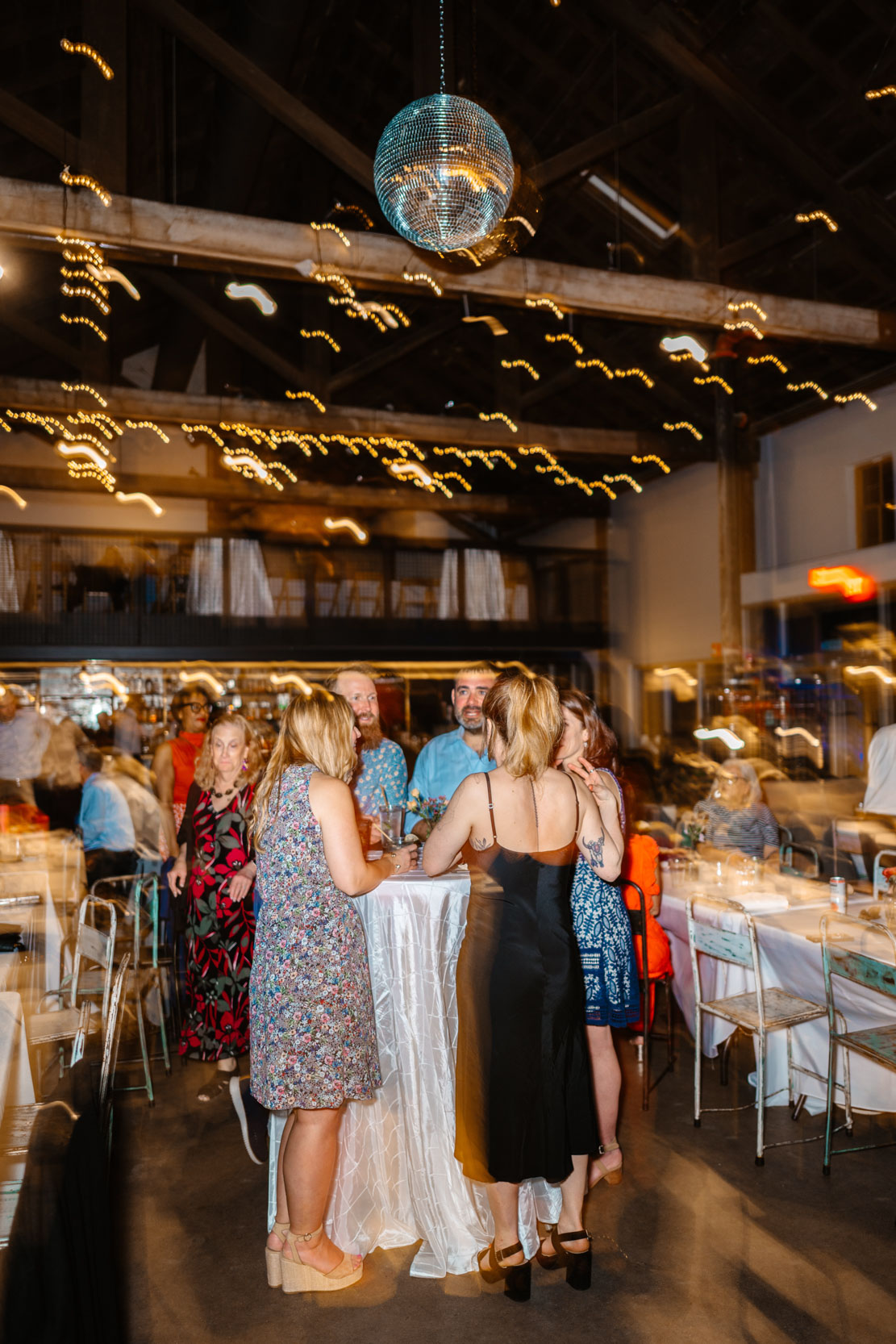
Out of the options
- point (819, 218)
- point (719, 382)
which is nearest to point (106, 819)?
point (819, 218)

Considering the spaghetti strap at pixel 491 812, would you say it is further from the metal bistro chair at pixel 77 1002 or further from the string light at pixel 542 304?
the string light at pixel 542 304

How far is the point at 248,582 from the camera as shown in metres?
12.0

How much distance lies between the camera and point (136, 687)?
1219 cm

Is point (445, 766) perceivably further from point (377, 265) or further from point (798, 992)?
point (377, 265)

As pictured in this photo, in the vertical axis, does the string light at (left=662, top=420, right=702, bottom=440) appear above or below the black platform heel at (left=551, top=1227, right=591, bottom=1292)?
above

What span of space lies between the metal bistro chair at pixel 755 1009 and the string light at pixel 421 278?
13.7 ft

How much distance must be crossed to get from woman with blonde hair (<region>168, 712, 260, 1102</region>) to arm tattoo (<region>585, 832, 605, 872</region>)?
1.57 m

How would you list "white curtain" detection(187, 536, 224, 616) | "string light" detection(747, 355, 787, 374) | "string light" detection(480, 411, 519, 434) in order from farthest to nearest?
"white curtain" detection(187, 536, 224, 616) → "string light" detection(480, 411, 519, 434) → "string light" detection(747, 355, 787, 374)

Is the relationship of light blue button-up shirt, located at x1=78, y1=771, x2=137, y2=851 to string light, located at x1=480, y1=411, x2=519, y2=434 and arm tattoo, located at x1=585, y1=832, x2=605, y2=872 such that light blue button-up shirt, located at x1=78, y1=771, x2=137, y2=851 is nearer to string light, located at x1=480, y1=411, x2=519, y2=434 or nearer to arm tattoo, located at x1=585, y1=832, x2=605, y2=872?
arm tattoo, located at x1=585, y1=832, x2=605, y2=872

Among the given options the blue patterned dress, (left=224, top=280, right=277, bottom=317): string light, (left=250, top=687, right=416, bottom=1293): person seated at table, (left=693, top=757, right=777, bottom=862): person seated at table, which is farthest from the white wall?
(left=250, top=687, right=416, bottom=1293): person seated at table

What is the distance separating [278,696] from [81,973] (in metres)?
8.30

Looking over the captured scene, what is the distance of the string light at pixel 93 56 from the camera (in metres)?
4.56

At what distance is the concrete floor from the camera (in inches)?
95.0

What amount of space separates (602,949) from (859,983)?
3.11ft
